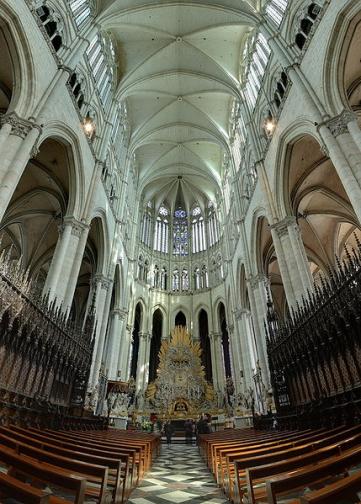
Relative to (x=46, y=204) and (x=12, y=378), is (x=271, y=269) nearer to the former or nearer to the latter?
(x=46, y=204)

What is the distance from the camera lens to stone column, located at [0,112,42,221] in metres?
7.20

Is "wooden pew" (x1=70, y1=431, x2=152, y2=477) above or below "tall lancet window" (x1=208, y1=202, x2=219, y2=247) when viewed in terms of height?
below

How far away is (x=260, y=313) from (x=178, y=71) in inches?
644

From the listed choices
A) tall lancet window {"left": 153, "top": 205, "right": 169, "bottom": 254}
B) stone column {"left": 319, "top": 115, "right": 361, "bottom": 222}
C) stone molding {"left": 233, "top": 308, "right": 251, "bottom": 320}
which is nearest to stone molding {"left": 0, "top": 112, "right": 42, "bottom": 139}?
stone column {"left": 319, "top": 115, "right": 361, "bottom": 222}

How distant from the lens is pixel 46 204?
15.5 metres

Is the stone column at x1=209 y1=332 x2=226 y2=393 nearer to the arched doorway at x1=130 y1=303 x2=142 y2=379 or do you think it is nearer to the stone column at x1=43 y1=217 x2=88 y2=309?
the arched doorway at x1=130 y1=303 x2=142 y2=379

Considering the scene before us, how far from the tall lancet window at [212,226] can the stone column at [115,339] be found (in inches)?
Answer: 502

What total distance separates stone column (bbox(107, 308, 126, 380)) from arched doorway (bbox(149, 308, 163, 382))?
6.70m

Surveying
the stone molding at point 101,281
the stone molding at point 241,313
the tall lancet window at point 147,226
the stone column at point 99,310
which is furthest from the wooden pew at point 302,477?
the tall lancet window at point 147,226

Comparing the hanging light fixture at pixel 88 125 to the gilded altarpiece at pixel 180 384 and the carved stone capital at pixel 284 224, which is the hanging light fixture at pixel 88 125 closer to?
the carved stone capital at pixel 284 224

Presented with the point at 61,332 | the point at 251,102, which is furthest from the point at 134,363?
the point at 251,102

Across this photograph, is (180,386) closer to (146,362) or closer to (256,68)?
(146,362)

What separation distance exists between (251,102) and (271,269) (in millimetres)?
10503

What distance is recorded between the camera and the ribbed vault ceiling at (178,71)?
1555 centimetres
